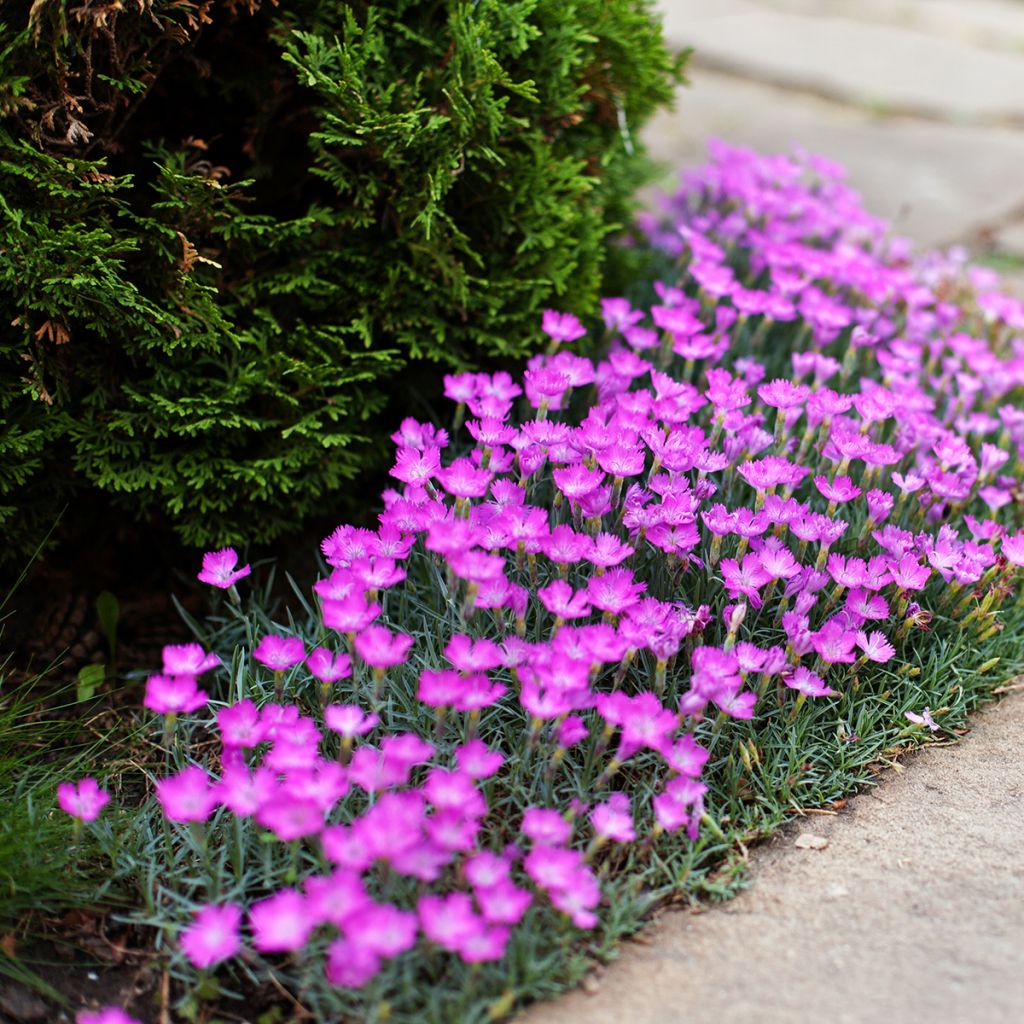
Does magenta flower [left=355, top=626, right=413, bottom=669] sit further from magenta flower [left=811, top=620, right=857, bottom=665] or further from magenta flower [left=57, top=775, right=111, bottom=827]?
magenta flower [left=811, top=620, right=857, bottom=665]

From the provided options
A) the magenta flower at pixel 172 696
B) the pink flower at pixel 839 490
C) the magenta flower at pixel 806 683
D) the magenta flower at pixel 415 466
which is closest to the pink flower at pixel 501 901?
the magenta flower at pixel 172 696

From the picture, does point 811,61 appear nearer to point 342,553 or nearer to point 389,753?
point 342,553

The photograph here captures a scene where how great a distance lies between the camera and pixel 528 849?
6.36ft

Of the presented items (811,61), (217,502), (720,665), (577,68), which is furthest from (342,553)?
(811,61)

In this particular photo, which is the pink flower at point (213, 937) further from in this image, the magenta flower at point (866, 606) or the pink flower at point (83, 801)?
the magenta flower at point (866, 606)

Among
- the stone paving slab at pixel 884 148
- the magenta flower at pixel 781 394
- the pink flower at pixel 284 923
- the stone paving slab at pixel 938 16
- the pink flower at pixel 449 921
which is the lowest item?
the pink flower at pixel 449 921

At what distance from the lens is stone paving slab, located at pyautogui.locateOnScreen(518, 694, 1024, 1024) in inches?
68.1

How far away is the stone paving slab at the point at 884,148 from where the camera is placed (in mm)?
5305

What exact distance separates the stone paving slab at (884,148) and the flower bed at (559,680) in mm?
2510

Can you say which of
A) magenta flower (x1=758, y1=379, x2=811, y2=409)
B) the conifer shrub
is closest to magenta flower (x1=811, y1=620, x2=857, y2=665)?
magenta flower (x1=758, y1=379, x2=811, y2=409)

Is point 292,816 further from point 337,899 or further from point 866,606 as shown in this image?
point 866,606

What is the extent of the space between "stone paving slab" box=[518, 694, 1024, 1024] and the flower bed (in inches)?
2.7

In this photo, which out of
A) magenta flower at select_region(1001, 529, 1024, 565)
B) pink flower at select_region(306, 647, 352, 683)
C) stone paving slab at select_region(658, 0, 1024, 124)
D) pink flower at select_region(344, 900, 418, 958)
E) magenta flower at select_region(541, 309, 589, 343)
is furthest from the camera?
stone paving slab at select_region(658, 0, 1024, 124)

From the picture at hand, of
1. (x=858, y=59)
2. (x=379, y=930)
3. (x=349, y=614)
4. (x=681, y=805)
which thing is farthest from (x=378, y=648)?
(x=858, y=59)
